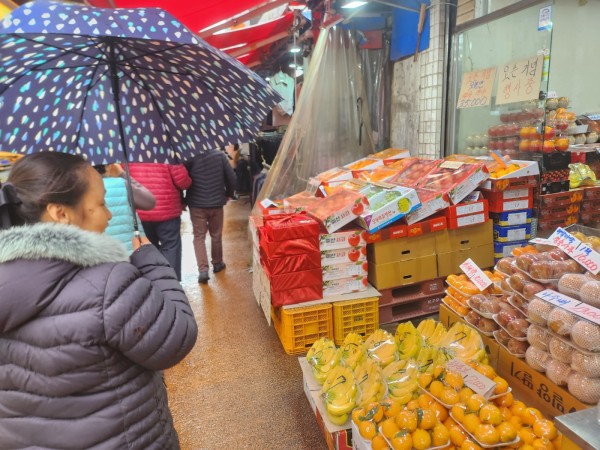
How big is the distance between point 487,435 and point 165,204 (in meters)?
3.39

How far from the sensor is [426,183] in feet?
→ 11.7

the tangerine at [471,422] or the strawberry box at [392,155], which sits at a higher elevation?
the strawberry box at [392,155]

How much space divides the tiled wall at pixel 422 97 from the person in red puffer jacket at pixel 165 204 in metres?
2.41

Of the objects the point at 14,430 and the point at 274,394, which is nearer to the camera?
the point at 14,430

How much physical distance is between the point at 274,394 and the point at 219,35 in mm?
5690

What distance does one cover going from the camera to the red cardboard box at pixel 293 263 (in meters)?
3.08

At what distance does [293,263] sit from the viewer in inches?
122

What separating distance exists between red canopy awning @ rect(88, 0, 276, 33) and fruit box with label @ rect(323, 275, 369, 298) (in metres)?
2.98

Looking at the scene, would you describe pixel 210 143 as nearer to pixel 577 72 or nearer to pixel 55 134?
pixel 55 134

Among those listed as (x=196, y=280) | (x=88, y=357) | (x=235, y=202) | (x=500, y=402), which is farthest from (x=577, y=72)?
(x=235, y=202)

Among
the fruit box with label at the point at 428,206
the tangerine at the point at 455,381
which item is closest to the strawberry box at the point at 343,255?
the fruit box with label at the point at 428,206

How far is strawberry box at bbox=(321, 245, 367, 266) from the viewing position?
322 centimetres

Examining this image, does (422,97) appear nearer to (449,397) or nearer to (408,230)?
(408,230)

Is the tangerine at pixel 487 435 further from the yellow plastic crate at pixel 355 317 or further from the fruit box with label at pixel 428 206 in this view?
the fruit box with label at pixel 428 206
